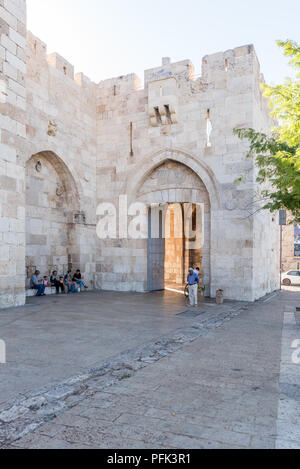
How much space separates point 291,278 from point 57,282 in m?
13.9

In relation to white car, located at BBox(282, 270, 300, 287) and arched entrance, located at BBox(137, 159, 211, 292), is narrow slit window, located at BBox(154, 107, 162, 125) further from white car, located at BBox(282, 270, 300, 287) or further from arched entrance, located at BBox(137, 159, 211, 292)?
white car, located at BBox(282, 270, 300, 287)

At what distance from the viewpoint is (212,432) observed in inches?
115

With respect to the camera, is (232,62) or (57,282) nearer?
(232,62)

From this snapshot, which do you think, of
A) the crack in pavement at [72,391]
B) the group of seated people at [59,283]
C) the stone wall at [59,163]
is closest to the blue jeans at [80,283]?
the group of seated people at [59,283]

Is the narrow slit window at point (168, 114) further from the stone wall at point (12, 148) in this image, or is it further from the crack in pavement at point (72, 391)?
the crack in pavement at point (72, 391)

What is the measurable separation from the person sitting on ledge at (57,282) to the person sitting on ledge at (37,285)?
2.17ft

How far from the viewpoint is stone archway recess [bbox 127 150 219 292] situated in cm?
1244

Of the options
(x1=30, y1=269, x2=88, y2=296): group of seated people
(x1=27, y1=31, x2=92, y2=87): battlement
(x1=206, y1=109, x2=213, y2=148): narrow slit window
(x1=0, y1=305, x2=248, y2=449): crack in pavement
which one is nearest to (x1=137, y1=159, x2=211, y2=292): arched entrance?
(x1=206, y1=109, x2=213, y2=148): narrow slit window

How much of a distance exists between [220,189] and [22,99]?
6.69 m

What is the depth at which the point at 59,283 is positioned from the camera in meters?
12.8

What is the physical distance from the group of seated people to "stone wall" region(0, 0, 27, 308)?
7.09ft

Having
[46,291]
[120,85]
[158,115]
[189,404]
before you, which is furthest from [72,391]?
[120,85]

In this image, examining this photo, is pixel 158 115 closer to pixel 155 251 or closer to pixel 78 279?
pixel 155 251

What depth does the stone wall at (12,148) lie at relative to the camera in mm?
9047
